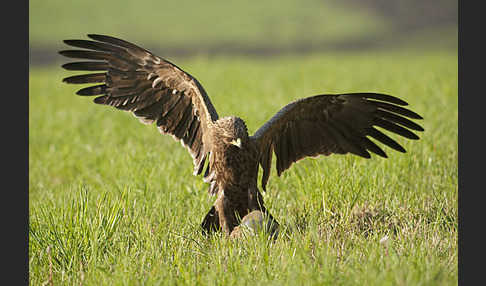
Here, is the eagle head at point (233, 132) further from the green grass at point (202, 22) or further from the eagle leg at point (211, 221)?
the green grass at point (202, 22)

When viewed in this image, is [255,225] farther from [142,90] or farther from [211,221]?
[142,90]

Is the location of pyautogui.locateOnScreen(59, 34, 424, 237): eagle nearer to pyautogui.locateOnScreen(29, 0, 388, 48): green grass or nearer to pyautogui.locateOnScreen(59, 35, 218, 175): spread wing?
pyautogui.locateOnScreen(59, 35, 218, 175): spread wing

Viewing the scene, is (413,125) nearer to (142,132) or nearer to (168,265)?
(168,265)

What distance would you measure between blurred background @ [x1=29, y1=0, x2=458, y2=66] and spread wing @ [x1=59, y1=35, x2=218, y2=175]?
943 inches

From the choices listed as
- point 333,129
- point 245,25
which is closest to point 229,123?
point 333,129

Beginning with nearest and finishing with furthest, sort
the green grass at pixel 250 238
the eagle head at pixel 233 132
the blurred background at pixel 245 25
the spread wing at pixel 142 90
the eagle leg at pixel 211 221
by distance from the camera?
the green grass at pixel 250 238 → the eagle head at pixel 233 132 → the eagle leg at pixel 211 221 → the spread wing at pixel 142 90 → the blurred background at pixel 245 25

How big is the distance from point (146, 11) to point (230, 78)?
99.8 ft

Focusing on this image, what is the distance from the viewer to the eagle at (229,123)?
12.9 ft

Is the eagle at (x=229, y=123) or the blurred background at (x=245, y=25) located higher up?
the blurred background at (x=245, y=25)

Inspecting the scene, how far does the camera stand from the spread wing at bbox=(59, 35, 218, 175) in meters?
4.42

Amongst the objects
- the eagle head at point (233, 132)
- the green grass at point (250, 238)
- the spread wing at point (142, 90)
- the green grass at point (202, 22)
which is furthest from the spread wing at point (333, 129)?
the green grass at point (202, 22)

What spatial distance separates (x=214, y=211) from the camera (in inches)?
161

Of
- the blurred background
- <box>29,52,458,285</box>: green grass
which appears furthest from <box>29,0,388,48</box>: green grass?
<box>29,52,458,285</box>: green grass

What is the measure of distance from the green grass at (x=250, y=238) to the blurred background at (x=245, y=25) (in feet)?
74.1
